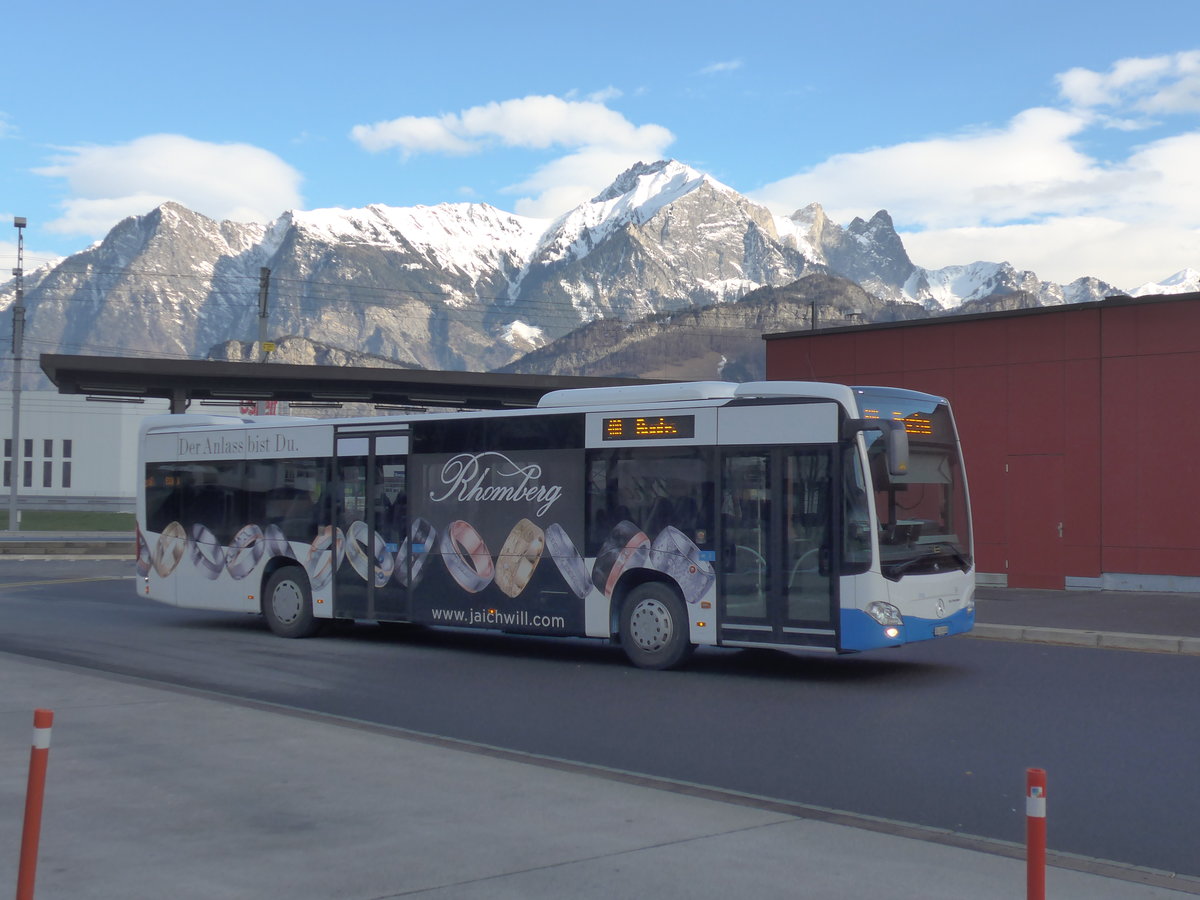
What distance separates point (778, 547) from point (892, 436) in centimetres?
156

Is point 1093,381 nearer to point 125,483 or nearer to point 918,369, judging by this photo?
point 918,369

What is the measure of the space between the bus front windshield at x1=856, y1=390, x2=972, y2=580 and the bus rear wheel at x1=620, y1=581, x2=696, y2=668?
229cm

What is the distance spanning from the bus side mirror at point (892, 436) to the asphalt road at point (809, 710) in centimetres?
211

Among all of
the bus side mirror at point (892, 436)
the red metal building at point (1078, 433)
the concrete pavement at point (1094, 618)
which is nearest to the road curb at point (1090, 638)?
the concrete pavement at point (1094, 618)

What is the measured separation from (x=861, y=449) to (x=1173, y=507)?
10.9 metres

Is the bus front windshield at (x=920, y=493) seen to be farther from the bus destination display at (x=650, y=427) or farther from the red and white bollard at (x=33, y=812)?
the red and white bollard at (x=33, y=812)

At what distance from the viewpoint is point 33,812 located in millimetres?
4617

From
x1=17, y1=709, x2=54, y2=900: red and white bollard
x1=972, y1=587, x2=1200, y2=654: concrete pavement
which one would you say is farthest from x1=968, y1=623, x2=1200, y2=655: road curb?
x1=17, y1=709, x2=54, y2=900: red and white bollard

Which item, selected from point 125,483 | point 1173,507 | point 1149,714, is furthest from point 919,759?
point 125,483

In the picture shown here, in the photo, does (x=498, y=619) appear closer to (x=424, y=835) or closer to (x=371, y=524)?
(x=371, y=524)

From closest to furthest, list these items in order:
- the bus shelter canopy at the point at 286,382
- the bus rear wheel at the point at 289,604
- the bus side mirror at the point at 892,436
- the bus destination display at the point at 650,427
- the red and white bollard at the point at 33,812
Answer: the red and white bollard at the point at 33,812 → the bus side mirror at the point at 892,436 → the bus destination display at the point at 650,427 → the bus rear wheel at the point at 289,604 → the bus shelter canopy at the point at 286,382

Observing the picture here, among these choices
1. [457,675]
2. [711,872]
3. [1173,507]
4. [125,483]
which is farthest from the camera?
[125,483]

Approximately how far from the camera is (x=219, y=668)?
14023 mm

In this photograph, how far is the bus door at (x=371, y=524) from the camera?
15.8 m
